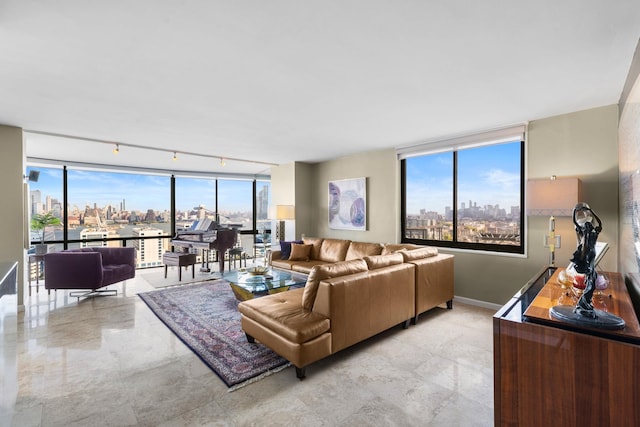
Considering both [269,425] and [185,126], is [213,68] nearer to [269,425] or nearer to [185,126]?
[185,126]

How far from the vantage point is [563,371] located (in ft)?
4.19

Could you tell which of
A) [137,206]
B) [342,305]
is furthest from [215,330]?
[137,206]

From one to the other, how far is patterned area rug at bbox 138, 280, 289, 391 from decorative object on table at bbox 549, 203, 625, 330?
6.87 feet

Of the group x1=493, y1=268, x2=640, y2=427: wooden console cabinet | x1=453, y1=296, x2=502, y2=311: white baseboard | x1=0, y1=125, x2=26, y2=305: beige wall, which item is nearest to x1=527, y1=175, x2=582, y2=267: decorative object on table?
x1=453, y1=296, x2=502, y2=311: white baseboard

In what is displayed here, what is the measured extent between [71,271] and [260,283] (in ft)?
9.55

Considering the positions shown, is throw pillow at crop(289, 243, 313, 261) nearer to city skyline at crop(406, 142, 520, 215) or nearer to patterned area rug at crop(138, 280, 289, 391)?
patterned area rug at crop(138, 280, 289, 391)

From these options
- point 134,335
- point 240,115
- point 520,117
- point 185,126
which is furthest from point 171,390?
point 520,117

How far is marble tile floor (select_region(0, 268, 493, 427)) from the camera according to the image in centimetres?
196

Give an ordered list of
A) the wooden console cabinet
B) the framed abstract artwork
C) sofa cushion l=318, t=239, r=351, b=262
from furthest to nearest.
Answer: the framed abstract artwork → sofa cushion l=318, t=239, r=351, b=262 → the wooden console cabinet

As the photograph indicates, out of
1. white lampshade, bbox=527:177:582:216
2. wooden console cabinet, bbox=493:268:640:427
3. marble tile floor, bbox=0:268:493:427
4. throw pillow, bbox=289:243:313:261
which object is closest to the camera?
wooden console cabinet, bbox=493:268:640:427

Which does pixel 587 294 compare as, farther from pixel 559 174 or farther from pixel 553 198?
pixel 559 174

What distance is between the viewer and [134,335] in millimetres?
3234

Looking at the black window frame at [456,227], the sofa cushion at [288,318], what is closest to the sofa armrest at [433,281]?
the black window frame at [456,227]

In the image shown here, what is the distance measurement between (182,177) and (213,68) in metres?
5.89
